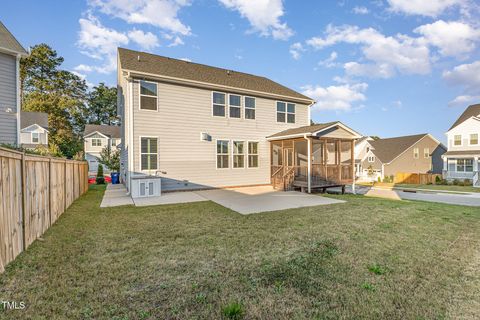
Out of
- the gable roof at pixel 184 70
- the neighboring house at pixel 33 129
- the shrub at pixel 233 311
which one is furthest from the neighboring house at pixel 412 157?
the neighboring house at pixel 33 129

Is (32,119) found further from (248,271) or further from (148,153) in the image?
(248,271)

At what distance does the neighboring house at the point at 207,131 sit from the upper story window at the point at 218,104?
0.05m

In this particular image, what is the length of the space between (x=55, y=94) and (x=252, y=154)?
128ft

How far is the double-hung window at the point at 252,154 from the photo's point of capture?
43.2ft

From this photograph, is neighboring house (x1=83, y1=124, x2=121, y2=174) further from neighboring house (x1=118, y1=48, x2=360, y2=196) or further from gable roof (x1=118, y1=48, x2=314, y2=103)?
neighboring house (x1=118, y1=48, x2=360, y2=196)

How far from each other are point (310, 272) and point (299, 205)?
15.8 feet

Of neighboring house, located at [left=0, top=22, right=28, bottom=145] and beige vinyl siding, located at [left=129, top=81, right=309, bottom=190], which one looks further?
beige vinyl siding, located at [left=129, top=81, right=309, bottom=190]

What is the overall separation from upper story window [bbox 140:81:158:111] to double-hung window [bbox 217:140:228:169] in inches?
144

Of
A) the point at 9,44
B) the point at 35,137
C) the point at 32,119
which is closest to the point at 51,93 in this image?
the point at 32,119

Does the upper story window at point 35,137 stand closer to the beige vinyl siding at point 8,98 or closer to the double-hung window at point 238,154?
the beige vinyl siding at point 8,98

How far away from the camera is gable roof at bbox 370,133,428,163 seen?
29562mm

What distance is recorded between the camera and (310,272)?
120 inches

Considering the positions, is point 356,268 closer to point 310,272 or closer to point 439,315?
point 310,272

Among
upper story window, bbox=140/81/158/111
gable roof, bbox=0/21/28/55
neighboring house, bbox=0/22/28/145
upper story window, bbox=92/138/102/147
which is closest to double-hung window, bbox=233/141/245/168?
upper story window, bbox=140/81/158/111
